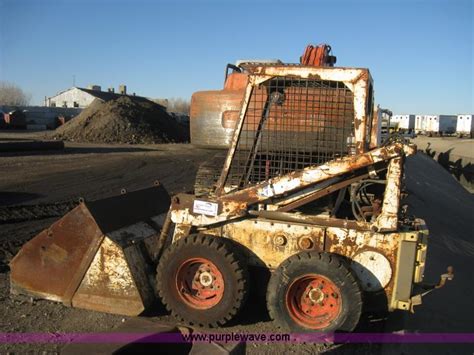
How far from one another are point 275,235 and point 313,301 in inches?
26.5

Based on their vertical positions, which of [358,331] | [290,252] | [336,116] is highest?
[336,116]

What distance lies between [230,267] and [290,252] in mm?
576

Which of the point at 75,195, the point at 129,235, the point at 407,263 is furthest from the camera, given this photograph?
the point at 75,195

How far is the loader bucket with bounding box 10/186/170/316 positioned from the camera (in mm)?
4379

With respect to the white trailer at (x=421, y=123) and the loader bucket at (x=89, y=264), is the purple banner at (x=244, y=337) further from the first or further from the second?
the white trailer at (x=421, y=123)

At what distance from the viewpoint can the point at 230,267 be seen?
4133 millimetres

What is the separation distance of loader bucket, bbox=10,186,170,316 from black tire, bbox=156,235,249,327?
0.29m

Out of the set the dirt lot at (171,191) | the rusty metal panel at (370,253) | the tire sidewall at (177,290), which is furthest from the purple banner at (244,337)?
the rusty metal panel at (370,253)

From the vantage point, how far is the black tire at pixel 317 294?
3.88m

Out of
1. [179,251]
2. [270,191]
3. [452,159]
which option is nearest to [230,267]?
[179,251]

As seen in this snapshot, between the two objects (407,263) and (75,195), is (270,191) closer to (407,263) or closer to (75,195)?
(407,263)

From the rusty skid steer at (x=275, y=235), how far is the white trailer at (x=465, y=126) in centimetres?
5319

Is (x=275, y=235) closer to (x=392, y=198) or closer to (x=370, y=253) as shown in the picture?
(x=370, y=253)

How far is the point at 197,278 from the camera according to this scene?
436 cm
